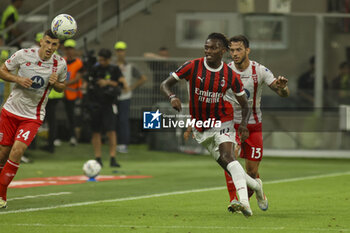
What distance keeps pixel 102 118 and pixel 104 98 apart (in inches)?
16.2

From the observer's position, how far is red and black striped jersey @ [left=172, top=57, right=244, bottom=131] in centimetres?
1040

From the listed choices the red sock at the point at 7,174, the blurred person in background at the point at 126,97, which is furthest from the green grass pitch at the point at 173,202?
the blurred person in background at the point at 126,97

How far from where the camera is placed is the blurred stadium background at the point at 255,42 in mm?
22703

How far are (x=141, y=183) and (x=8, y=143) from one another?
4.19 meters

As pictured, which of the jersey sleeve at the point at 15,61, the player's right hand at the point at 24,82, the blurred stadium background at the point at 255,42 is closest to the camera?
the player's right hand at the point at 24,82

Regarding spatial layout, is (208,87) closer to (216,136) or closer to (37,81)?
(216,136)

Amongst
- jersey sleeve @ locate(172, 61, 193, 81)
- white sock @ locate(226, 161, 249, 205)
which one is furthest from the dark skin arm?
jersey sleeve @ locate(172, 61, 193, 81)

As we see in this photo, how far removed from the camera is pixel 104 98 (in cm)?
1820

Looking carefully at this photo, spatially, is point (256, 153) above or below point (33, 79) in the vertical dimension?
below

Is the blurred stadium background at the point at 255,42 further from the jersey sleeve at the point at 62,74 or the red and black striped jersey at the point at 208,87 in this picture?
the red and black striped jersey at the point at 208,87

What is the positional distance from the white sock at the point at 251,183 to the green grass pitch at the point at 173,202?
1.16ft

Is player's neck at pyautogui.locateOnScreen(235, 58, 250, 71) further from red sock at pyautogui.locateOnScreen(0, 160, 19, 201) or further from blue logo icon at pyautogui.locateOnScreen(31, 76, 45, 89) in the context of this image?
red sock at pyautogui.locateOnScreen(0, 160, 19, 201)

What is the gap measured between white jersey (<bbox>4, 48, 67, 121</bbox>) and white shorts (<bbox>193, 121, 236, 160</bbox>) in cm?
216

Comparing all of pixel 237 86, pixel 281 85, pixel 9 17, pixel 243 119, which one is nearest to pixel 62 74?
pixel 237 86
